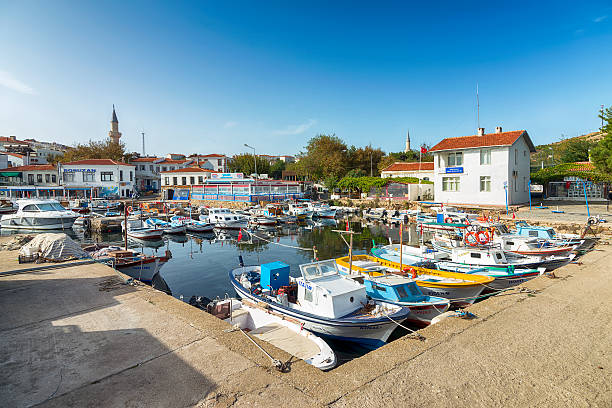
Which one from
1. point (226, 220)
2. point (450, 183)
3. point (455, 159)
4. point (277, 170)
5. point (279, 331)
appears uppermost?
point (277, 170)

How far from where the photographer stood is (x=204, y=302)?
39.0ft

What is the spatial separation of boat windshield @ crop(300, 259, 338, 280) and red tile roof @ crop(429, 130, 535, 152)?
107ft

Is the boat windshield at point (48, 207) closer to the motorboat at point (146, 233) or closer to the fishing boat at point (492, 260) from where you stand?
the motorboat at point (146, 233)

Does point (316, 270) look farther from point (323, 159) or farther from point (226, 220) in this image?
point (323, 159)

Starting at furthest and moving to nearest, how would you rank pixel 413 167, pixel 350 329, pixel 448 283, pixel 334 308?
pixel 413 167 < pixel 448 283 < pixel 334 308 < pixel 350 329

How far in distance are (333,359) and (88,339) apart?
5.46 m

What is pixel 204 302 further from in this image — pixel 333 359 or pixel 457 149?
pixel 457 149

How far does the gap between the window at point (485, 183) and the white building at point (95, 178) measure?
59.7 metres

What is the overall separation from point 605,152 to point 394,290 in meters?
31.9

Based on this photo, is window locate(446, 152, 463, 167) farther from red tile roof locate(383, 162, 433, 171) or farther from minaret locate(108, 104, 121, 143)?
minaret locate(108, 104, 121, 143)

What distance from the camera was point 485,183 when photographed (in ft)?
122

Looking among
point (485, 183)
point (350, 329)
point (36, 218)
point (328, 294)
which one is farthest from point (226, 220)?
point (485, 183)

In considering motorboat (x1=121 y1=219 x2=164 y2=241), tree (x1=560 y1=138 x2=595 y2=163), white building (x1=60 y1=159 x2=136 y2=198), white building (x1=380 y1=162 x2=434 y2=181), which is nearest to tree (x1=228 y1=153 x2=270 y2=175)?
white building (x1=60 y1=159 x2=136 y2=198)

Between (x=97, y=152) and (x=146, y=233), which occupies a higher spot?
(x=97, y=152)
